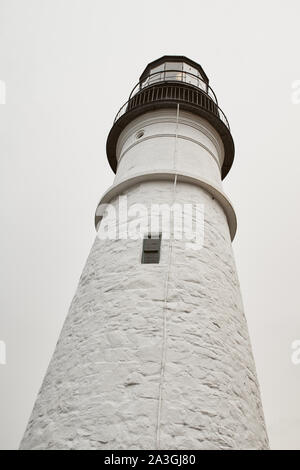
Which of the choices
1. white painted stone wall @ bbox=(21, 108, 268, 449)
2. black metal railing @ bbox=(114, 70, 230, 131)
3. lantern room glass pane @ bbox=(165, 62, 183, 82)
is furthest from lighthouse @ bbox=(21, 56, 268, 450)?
lantern room glass pane @ bbox=(165, 62, 183, 82)

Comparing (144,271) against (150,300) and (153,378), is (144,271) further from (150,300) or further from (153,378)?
(153,378)

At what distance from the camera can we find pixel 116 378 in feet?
14.9

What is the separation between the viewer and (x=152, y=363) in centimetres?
463

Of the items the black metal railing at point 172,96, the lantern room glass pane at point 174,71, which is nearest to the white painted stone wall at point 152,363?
the black metal railing at point 172,96

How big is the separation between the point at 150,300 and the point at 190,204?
2481 millimetres

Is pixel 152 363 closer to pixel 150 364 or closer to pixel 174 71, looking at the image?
pixel 150 364

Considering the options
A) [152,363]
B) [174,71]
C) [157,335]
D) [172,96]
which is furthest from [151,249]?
[174,71]

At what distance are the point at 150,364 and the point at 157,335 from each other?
1.37 feet

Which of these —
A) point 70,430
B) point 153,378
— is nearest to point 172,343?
point 153,378

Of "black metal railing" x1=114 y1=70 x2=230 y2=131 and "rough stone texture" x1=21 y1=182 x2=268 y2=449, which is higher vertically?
"black metal railing" x1=114 y1=70 x2=230 y2=131

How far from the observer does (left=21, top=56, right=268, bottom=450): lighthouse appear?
4227 millimetres

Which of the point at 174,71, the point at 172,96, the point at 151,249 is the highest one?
the point at 174,71

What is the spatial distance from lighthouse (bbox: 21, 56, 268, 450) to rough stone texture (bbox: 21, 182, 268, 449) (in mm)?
14

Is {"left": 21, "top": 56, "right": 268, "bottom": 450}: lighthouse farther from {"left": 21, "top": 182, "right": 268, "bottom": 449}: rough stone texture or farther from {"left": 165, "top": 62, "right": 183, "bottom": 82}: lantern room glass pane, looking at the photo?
{"left": 165, "top": 62, "right": 183, "bottom": 82}: lantern room glass pane
